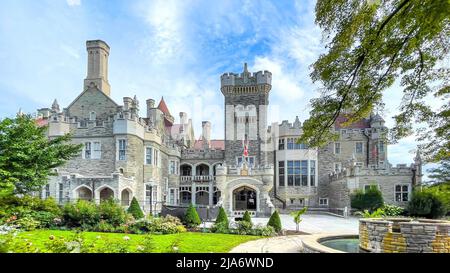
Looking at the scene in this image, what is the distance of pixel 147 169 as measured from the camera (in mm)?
23812

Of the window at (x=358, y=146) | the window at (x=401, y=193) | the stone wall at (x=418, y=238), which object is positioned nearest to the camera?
the stone wall at (x=418, y=238)

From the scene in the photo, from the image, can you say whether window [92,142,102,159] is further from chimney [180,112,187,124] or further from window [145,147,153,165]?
chimney [180,112,187,124]

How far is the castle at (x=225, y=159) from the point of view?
72.6ft

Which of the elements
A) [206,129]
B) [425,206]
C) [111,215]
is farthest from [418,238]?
[206,129]

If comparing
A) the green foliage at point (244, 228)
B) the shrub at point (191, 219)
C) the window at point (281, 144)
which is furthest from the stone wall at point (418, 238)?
the window at point (281, 144)

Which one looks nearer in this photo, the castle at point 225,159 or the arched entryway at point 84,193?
the arched entryway at point 84,193

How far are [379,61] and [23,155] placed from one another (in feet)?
41.8

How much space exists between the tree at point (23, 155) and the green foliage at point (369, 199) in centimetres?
1811

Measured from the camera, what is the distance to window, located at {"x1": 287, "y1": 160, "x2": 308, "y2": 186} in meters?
28.7

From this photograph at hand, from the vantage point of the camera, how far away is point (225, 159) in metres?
29.8

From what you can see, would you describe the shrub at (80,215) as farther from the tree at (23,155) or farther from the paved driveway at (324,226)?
the paved driveway at (324,226)

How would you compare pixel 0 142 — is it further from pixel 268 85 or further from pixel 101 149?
pixel 268 85
